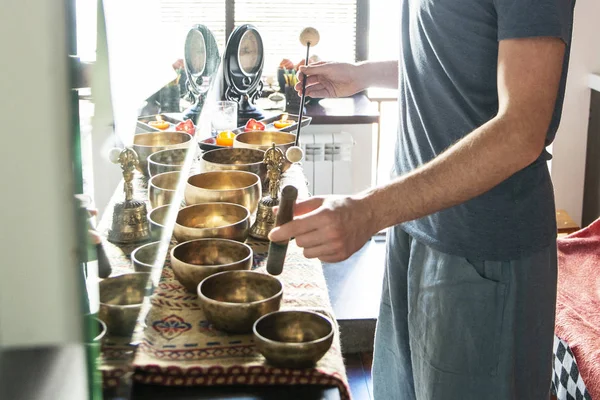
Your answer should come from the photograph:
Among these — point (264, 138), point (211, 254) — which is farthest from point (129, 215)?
point (264, 138)

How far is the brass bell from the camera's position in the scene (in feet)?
3.88

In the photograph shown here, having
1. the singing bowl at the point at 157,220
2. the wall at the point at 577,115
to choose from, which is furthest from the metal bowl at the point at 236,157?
the wall at the point at 577,115

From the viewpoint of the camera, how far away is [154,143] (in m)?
1.87

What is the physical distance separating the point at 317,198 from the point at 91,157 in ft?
1.71

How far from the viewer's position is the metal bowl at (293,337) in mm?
1131

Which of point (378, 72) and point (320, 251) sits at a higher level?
point (378, 72)

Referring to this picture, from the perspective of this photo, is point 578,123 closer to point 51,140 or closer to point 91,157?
point 91,157

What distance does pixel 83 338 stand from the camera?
58cm

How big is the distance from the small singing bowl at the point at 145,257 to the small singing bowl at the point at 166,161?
1.34 feet

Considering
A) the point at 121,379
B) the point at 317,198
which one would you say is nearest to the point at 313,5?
the point at 317,198

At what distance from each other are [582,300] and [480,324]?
1.39 meters

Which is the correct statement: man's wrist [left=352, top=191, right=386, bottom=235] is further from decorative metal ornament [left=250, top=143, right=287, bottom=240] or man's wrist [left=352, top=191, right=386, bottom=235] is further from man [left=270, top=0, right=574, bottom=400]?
decorative metal ornament [left=250, top=143, right=287, bottom=240]

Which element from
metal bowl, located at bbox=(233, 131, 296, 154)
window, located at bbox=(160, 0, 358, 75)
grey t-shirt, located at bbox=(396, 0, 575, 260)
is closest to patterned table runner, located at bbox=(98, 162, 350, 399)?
grey t-shirt, located at bbox=(396, 0, 575, 260)

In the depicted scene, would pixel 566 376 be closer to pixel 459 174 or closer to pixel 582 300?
pixel 582 300
